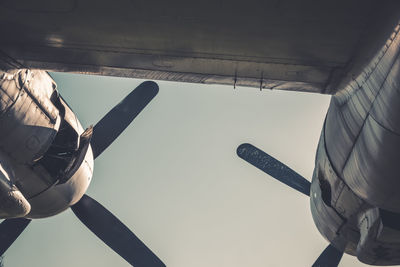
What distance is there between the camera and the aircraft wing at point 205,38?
5363 mm

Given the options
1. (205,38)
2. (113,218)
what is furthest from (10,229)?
(205,38)

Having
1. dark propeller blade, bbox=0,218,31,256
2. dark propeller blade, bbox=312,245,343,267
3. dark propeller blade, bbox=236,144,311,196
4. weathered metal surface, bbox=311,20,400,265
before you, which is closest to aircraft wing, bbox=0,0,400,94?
weathered metal surface, bbox=311,20,400,265

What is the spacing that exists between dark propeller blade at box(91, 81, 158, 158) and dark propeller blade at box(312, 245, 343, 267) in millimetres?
7560

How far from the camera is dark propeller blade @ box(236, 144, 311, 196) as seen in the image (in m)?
12.0

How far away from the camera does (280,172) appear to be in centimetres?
1216

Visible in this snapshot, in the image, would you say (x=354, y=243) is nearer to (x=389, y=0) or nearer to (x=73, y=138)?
(x=389, y=0)

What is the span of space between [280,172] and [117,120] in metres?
5.72

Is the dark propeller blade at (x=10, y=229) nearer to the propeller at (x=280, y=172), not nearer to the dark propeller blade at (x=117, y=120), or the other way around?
the dark propeller blade at (x=117, y=120)

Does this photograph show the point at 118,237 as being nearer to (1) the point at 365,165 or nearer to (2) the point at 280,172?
(2) the point at 280,172

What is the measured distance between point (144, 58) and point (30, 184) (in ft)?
14.1

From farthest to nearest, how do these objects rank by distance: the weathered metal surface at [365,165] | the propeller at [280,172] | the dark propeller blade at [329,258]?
the propeller at [280,172]
the dark propeller blade at [329,258]
the weathered metal surface at [365,165]

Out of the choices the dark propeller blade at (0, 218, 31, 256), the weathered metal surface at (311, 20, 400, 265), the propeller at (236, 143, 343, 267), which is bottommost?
the dark propeller blade at (0, 218, 31, 256)

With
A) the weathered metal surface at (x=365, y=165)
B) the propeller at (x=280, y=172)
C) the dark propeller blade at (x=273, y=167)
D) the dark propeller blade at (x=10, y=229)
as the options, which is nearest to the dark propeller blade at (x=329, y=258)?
the propeller at (x=280, y=172)

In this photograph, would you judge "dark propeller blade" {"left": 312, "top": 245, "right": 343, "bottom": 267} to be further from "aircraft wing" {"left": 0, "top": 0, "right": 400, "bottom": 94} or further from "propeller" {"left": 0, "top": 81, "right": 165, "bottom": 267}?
"aircraft wing" {"left": 0, "top": 0, "right": 400, "bottom": 94}
